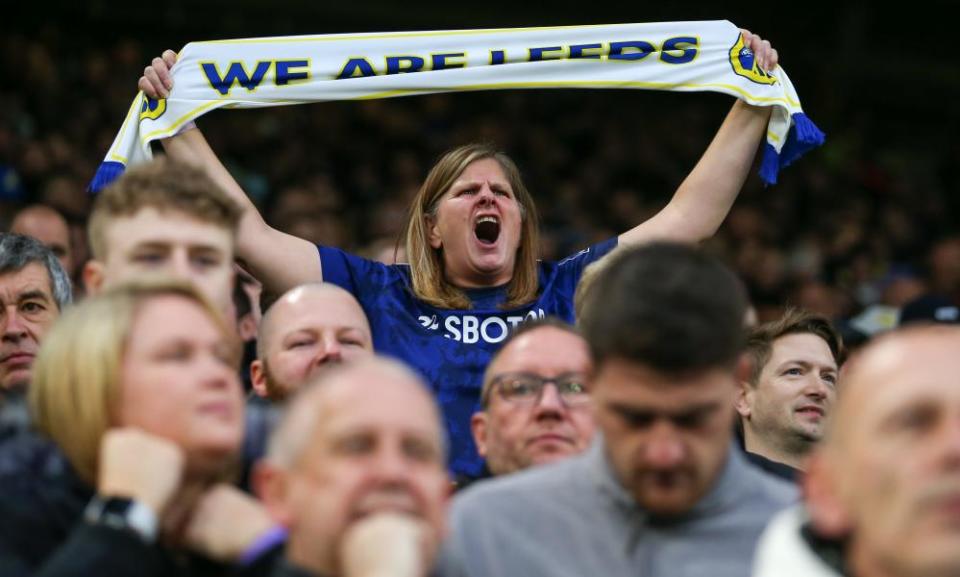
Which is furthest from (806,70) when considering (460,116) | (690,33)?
(690,33)

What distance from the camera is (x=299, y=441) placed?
2.57 metres

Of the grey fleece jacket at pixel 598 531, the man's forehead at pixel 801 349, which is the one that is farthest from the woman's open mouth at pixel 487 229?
the grey fleece jacket at pixel 598 531

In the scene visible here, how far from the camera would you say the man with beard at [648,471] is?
2773 millimetres

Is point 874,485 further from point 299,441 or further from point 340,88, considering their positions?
point 340,88

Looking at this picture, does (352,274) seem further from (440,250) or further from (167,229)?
(167,229)

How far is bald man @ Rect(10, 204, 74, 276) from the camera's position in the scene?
622 centimetres

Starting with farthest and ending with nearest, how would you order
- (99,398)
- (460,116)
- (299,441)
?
(460,116), (99,398), (299,441)

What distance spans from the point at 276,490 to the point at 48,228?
3.98 m

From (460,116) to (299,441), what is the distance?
10517 mm

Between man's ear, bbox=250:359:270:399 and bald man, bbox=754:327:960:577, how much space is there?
7.03 ft

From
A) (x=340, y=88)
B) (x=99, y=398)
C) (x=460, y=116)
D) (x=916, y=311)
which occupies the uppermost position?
(x=460, y=116)

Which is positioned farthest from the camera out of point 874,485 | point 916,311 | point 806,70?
point 806,70

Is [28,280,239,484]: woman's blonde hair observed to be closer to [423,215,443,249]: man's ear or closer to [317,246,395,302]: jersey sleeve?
[317,246,395,302]: jersey sleeve

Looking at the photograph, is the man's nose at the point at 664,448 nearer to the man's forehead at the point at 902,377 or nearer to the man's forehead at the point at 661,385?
the man's forehead at the point at 661,385
